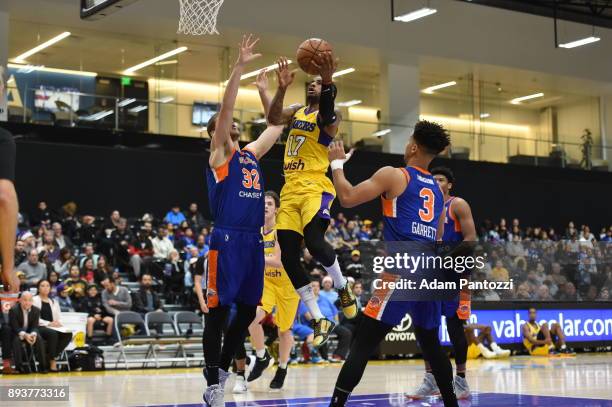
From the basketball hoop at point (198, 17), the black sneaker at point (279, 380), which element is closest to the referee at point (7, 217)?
the basketball hoop at point (198, 17)

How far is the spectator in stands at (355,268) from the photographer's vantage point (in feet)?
67.1

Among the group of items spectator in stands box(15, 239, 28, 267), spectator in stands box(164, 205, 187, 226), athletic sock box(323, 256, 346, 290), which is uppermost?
spectator in stands box(164, 205, 187, 226)

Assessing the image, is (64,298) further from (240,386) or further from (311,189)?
(311,189)

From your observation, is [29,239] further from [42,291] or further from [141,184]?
[141,184]

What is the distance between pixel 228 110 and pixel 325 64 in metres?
1.09

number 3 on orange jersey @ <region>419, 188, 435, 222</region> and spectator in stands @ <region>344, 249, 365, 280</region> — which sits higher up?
number 3 on orange jersey @ <region>419, 188, 435, 222</region>

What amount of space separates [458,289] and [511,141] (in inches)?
927

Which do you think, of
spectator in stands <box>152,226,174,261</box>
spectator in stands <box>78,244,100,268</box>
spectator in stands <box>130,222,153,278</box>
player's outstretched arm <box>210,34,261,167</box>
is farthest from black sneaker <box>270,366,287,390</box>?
spectator in stands <box>152,226,174,261</box>

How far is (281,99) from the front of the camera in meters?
7.84

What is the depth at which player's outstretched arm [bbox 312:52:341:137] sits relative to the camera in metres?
7.55

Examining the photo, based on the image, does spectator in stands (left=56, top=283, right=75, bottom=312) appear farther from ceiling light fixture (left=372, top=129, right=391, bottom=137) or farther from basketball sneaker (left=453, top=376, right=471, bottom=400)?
ceiling light fixture (left=372, top=129, right=391, bottom=137)

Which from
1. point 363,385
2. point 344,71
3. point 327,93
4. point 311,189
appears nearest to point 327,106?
point 327,93

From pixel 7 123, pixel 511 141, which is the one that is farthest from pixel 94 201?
pixel 511 141

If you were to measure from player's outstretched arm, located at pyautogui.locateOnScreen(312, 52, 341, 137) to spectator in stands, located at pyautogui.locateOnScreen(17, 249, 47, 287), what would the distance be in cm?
969
